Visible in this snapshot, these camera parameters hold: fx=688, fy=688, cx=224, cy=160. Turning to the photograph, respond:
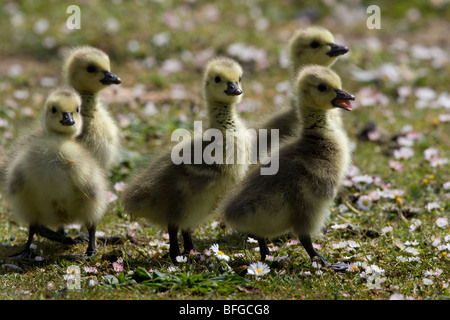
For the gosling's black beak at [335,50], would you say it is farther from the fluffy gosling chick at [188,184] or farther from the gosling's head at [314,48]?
the fluffy gosling chick at [188,184]

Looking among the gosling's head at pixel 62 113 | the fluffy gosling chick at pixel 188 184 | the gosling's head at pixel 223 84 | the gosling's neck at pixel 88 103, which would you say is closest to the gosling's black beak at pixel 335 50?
the gosling's head at pixel 223 84

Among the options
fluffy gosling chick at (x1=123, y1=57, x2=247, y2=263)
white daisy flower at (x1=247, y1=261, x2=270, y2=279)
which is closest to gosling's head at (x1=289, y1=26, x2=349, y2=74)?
fluffy gosling chick at (x1=123, y1=57, x2=247, y2=263)

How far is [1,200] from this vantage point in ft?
21.8

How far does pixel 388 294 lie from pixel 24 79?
6857 millimetres

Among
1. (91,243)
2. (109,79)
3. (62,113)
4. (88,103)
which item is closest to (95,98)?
(88,103)

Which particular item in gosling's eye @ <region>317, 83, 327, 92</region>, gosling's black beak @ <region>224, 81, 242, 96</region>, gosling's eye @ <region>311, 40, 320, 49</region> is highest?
gosling's eye @ <region>311, 40, 320, 49</region>

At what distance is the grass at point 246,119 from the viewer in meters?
4.62

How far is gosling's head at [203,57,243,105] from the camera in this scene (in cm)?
531

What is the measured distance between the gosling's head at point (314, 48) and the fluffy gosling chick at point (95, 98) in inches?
74.0

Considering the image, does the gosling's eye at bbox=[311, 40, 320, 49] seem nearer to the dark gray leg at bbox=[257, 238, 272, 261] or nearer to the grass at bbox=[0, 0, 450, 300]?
the grass at bbox=[0, 0, 450, 300]

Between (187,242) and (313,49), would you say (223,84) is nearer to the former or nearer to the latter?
(187,242)

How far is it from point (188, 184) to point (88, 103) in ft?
5.16

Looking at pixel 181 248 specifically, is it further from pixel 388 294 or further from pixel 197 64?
pixel 197 64
